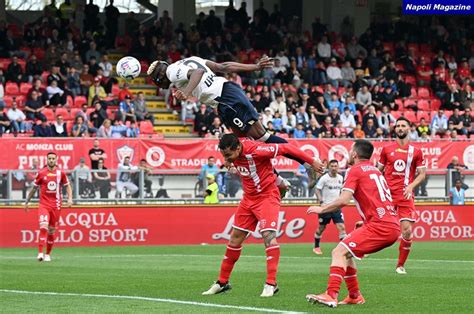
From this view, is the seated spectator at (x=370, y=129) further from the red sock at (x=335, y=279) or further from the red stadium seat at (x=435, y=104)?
the red sock at (x=335, y=279)

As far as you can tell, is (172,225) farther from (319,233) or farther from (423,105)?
(423,105)

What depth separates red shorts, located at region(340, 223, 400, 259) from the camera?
11734 millimetres

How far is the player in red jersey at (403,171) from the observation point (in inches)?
696

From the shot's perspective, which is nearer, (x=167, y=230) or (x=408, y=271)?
(x=408, y=271)

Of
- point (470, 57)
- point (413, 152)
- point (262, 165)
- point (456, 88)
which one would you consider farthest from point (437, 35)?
point (262, 165)

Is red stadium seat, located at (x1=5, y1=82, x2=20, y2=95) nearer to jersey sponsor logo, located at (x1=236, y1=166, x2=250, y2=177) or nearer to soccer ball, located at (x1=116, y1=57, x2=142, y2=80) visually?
soccer ball, located at (x1=116, y1=57, x2=142, y2=80)

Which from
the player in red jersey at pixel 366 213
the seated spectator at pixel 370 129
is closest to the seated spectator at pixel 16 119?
the seated spectator at pixel 370 129

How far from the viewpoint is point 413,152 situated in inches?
715

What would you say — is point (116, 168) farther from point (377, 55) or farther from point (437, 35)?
point (437, 35)

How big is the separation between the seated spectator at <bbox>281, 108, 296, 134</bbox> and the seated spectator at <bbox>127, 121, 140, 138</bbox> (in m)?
4.56

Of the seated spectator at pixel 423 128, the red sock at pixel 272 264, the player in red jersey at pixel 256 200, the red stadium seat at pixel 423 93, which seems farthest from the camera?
the red stadium seat at pixel 423 93

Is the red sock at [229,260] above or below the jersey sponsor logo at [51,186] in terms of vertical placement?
above

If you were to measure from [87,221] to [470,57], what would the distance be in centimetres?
2057

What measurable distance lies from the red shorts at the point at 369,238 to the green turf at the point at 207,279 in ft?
2.06
